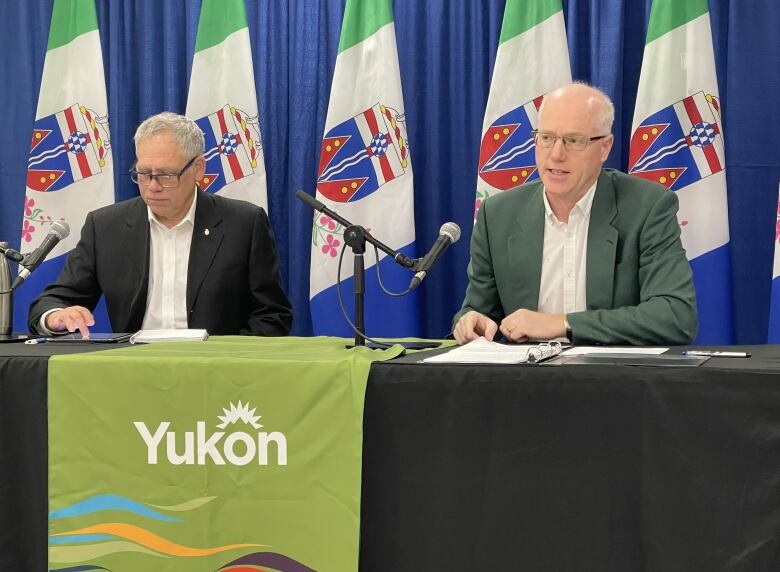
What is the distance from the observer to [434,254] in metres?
2.18

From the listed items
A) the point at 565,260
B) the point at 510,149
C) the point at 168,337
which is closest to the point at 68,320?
the point at 168,337

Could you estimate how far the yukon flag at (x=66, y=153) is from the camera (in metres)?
4.41

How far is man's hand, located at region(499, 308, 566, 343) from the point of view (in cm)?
241

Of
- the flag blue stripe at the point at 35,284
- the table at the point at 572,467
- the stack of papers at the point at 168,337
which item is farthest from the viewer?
the flag blue stripe at the point at 35,284

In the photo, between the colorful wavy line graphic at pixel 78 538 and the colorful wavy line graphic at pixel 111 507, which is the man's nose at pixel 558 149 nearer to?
the colorful wavy line graphic at pixel 111 507

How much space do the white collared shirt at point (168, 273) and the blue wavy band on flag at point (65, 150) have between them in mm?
1312

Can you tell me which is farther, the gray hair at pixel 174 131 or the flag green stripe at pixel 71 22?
the flag green stripe at pixel 71 22

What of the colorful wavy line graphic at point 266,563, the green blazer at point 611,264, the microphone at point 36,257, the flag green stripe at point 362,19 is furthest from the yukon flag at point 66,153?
the colorful wavy line graphic at point 266,563

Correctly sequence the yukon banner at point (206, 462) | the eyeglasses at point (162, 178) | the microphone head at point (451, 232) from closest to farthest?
the yukon banner at point (206, 462)
the microphone head at point (451, 232)
the eyeglasses at point (162, 178)

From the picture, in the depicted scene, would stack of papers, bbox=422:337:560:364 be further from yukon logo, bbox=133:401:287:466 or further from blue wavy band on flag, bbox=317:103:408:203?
blue wavy band on flag, bbox=317:103:408:203

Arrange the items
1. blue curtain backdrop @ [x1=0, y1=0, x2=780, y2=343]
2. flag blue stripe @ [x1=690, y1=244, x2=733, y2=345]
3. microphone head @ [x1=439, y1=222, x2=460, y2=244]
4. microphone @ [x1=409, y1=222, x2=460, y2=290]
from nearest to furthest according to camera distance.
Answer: microphone @ [x1=409, y1=222, x2=460, y2=290], microphone head @ [x1=439, y1=222, x2=460, y2=244], flag blue stripe @ [x1=690, y1=244, x2=733, y2=345], blue curtain backdrop @ [x1=0, y1=0, x2=780, y2=343]

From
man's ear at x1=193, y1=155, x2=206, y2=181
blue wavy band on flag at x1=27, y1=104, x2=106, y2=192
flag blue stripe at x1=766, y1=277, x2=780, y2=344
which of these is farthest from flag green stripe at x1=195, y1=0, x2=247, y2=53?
flag blue stripe at x1=766, y1=277, x2=780, y2=344

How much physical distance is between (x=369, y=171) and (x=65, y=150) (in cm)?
146

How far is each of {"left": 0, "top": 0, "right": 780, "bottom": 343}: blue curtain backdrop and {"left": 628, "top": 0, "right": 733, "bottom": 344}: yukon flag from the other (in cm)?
29
